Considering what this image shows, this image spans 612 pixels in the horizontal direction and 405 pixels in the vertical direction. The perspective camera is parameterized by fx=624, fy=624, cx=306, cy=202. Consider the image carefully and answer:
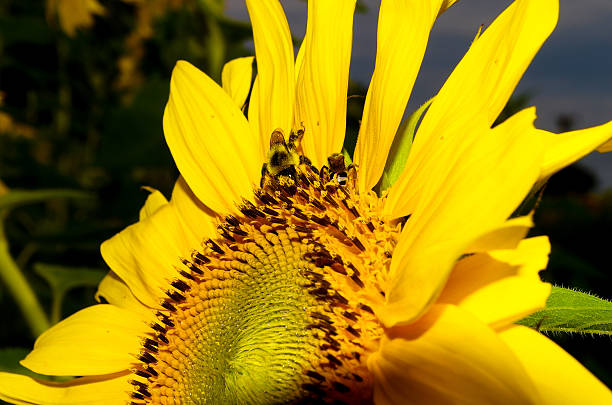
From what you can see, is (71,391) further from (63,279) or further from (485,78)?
(485,78)

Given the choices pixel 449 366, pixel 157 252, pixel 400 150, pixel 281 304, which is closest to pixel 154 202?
pixel 157 252

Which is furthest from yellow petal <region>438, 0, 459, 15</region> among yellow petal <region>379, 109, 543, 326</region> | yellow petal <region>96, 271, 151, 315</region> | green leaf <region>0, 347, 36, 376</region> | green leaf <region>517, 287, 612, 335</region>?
green leaf <region>0, 347, 36, 376</region>

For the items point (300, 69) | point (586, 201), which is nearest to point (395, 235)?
point (300, 69)

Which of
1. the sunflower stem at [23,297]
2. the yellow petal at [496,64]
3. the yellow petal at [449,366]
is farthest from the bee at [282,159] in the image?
the sunflower stem at [23,297]

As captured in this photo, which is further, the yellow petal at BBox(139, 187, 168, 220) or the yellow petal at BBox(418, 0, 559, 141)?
the yellow petal at BBox(139, 187, 168, 220)

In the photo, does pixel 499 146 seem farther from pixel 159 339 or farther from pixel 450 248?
pixel 159 339

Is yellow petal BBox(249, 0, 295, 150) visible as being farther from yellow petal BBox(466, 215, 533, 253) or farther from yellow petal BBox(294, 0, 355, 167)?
yellow petal BBox(466, 215, 533, 253)
